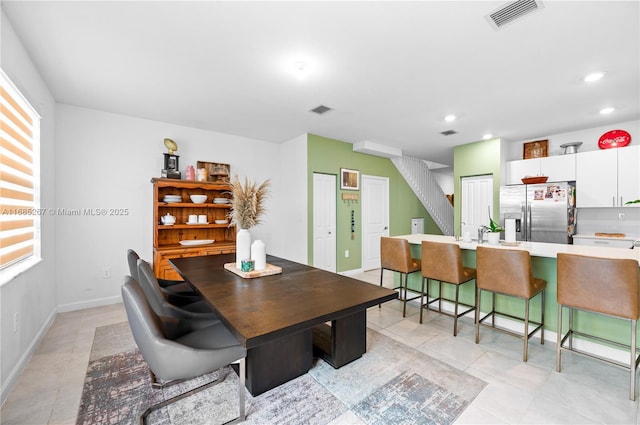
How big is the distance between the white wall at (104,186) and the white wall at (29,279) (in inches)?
7.6

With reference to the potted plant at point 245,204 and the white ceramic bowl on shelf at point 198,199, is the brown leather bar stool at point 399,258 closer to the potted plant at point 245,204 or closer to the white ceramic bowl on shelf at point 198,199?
the potted plant at point 245,204

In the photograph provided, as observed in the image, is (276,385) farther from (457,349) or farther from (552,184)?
(552,184)

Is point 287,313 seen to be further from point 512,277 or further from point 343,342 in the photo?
point 512,277

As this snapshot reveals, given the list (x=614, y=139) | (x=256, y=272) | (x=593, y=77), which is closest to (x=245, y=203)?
(x=256, y=272)

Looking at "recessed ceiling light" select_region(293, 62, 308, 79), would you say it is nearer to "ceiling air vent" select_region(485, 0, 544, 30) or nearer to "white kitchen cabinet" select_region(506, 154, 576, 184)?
"ceiling air vent" select_region(485, 0, 544, 30)

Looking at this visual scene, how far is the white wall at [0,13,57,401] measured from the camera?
196 cm

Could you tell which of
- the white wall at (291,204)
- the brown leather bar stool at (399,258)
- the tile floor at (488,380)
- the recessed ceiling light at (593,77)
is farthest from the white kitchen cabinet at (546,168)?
the white wall at (291,204)

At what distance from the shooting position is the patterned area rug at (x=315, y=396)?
1681mm

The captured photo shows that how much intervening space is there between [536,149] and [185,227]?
607cm

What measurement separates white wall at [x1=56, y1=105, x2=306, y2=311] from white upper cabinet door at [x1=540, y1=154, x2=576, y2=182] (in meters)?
5.65

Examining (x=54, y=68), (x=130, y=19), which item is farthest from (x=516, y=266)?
(x=54, y=68)

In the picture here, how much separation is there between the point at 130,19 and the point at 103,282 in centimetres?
334

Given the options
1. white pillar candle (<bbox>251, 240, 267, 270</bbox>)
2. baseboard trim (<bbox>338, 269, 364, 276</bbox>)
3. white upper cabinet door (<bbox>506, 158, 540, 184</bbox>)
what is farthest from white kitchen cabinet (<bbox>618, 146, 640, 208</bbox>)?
white pillar candle (<bbox>251, 240, 267, 270</bbox>)

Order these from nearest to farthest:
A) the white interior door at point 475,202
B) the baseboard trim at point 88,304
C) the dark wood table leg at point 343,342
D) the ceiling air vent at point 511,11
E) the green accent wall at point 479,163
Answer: the ceiling air vent at point 511,11 → the dark wood table leg at point 343,342 → the baseboard trim at point 88,304 → the green accent wall at point 479,163 → the white interior door at point 475,202
